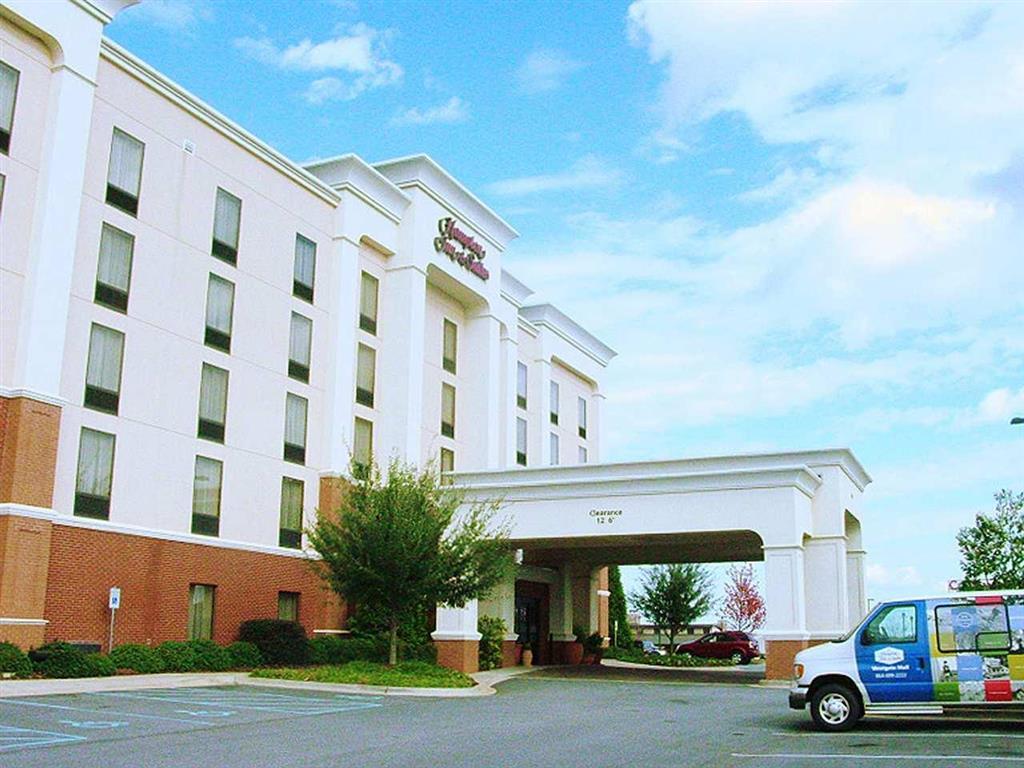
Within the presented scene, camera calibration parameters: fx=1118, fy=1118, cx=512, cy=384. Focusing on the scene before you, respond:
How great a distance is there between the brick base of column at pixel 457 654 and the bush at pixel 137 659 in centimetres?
830

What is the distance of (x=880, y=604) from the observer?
17297 mm

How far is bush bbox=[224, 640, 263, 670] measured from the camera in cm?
2997

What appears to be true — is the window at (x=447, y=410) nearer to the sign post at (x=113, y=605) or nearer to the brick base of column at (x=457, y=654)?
the brick base of column at (x=457, y=654)

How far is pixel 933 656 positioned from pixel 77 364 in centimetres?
2093

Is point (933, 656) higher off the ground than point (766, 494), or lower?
lower

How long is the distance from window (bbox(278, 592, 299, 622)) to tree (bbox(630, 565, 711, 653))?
32237 mm

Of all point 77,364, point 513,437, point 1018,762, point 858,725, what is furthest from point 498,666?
point 1018,762

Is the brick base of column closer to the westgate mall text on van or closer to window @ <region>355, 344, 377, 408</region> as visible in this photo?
window @ <region>355, 344, 377, 408</region>

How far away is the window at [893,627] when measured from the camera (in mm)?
16953

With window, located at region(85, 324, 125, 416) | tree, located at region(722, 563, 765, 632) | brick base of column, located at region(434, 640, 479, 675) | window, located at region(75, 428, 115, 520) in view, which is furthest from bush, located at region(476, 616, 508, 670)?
tree, located at region(722, 563, 765, 632)

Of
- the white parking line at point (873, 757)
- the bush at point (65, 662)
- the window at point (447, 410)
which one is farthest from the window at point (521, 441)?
the white parking line at point (873, 757)

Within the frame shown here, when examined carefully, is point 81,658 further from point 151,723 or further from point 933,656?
point 933,656

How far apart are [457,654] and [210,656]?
7079 mm

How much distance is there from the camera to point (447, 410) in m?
44.5
